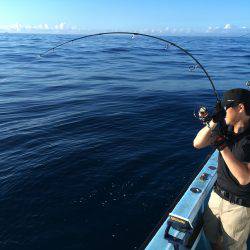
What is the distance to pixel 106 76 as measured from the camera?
2164 cm

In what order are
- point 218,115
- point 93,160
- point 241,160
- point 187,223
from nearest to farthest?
point 218,115
point 241,160
point 187,223
point 93,160

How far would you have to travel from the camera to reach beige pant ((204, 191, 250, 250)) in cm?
373

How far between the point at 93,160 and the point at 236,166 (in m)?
5.81

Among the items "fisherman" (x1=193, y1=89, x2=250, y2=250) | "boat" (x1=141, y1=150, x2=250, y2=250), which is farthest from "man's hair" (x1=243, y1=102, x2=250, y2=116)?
"boat" (x1=141, y1=150, x2=250, y2=250)

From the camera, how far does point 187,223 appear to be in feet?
12.5

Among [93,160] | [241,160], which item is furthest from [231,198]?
[93,160]

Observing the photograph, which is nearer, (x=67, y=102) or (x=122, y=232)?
(x=122, y=232)

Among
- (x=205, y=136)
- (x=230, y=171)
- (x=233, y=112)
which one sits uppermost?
(x=233, y=112)

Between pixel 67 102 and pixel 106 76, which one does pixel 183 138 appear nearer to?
pixel 67 102

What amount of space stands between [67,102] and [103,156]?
6.45 metres

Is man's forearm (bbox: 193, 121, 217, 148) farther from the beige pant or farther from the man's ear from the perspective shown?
the beige pant

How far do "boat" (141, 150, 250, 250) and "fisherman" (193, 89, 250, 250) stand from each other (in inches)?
7.7

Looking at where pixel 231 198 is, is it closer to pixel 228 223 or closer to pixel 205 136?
pixel 228 223

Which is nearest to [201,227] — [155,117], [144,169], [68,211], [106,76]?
[68,211]
